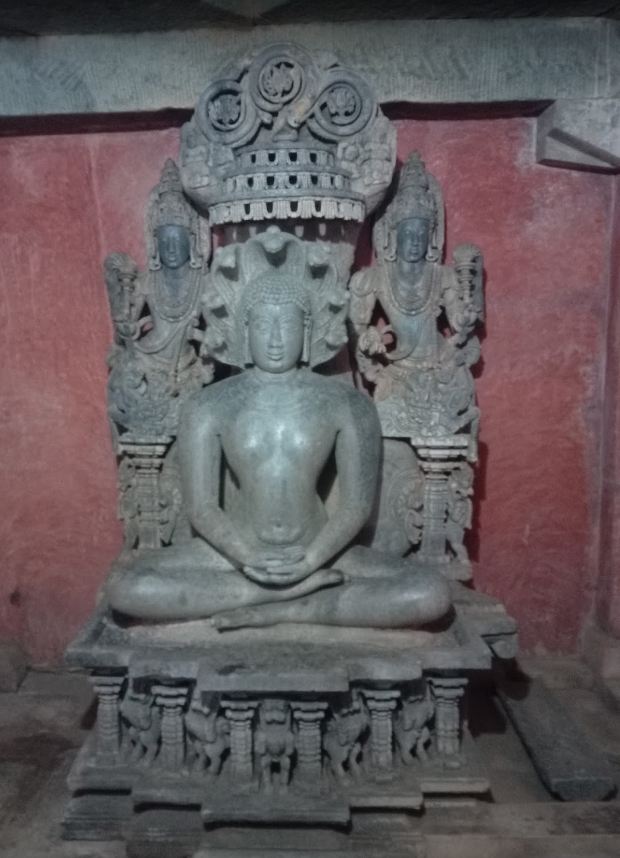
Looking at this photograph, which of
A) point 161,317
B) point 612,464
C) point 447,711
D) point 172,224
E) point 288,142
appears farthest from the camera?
point 612,464

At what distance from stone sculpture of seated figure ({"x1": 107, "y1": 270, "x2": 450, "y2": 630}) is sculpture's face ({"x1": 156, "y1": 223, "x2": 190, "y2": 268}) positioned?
1.78 feet

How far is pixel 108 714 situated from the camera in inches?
135

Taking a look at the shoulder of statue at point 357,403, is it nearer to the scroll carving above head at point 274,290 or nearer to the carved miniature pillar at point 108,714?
the scroll carving above head at point 274,290

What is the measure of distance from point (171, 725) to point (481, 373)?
2366 mm

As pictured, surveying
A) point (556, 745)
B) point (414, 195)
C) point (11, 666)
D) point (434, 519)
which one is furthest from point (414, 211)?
point (11, 666)

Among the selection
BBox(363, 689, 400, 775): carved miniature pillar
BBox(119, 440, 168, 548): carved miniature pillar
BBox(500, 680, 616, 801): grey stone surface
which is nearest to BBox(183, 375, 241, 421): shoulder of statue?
BBox(119, 440, 168, 548): carved miniature pillar

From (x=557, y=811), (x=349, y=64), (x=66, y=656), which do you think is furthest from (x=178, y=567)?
(x=349, y=64)

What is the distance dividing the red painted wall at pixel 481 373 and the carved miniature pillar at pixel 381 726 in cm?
154

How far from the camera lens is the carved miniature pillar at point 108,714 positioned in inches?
134

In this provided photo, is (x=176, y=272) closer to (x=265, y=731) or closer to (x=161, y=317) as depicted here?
(x=161, y=317)

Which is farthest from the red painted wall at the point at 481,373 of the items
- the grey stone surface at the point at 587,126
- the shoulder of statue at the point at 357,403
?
the shoulder of statue at the point at 357,403

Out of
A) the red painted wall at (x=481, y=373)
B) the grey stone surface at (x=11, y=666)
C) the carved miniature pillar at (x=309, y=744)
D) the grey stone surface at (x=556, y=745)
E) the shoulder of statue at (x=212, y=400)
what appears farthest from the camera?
the grey stone surface at (x=11, y=666)

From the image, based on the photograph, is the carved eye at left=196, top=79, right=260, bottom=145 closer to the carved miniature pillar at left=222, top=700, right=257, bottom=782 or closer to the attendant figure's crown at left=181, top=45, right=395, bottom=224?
the attendant figure's crown at left=181, top=45, right=395, bottom=224

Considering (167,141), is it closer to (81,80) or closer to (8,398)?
(81,80)
